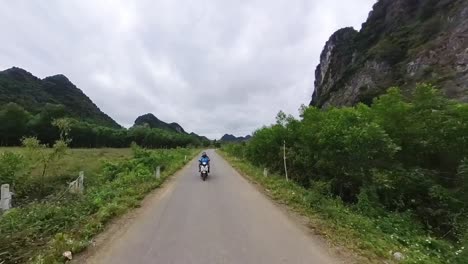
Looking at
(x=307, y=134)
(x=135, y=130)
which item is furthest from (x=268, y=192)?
(x=135, y=130)

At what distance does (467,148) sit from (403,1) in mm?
105407

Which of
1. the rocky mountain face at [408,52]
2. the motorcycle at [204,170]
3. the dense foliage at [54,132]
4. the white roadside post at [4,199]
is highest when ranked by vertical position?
the rocky mountain face at [408,52]

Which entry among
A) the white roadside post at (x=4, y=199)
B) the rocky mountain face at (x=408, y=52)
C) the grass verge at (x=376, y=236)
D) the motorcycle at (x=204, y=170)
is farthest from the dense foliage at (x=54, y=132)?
the grass verge at (x=376, y=236)

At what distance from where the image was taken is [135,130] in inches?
4222

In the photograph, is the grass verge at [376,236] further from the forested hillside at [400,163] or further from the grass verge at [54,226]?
the grass verge at [54,226]

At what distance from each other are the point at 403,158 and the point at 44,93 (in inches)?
5751

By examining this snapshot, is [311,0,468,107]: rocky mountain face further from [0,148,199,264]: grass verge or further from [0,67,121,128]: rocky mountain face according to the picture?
[0,67,121,128]: rocky mountain face

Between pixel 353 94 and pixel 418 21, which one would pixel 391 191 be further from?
pixel 418 21

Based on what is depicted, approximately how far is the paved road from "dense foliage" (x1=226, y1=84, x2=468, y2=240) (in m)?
4.07

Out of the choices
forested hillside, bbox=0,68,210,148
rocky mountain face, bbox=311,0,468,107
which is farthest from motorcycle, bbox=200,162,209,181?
rocky mountain face, bbox=311,0,468,107

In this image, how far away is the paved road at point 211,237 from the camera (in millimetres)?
6008

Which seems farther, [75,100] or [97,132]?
[75,100]

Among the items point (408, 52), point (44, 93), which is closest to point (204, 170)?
point (408, 52)

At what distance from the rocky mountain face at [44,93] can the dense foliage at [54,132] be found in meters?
22.5
